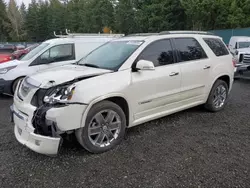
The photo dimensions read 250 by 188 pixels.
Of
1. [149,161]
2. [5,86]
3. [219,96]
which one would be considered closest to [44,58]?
[5,86]

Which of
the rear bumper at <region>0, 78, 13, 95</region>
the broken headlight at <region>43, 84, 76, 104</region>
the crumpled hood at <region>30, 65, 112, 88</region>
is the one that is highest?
the crumpled hood at <region>30, 65, 112, 88</region>

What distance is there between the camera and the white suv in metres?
3.28

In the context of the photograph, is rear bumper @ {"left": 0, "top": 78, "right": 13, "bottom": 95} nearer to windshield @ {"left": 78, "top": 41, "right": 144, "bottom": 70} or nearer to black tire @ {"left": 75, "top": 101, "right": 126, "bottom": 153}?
windshield @ {"left": 78, "top": 41, "right": 144, "bottom": 70}

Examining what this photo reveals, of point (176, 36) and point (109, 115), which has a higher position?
point (176, 36)

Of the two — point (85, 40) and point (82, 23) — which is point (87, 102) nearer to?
point (85, 40)

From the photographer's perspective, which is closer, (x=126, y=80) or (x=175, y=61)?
(x=126, y=80)

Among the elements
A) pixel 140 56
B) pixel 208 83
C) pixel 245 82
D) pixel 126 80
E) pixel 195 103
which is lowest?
pixel 245 82

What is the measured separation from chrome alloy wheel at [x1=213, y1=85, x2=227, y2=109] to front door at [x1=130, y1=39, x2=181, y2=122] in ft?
4.37

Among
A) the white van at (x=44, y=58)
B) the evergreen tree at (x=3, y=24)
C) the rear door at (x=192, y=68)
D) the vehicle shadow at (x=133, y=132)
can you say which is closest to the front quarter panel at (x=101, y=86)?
the vehicle shadow at (x=133, y=132)

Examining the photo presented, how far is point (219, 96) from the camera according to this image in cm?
560

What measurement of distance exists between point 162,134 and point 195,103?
3.83 ft

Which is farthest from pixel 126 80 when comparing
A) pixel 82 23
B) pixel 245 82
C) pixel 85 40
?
pixel 82 23

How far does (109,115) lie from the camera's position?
147 inches

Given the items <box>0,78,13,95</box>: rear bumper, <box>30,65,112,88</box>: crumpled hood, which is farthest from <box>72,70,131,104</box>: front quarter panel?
<box>0,78,13,95</box>: rear bumper
